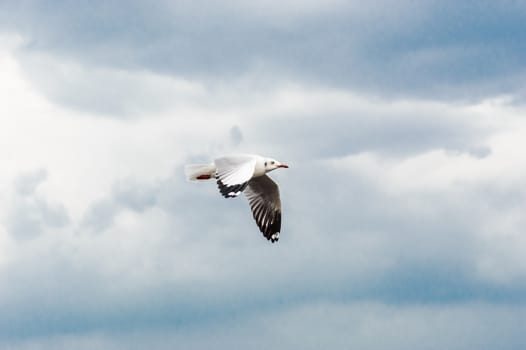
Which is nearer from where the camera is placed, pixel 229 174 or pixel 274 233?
pixel 229 174

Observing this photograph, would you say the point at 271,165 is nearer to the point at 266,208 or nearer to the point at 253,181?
the point at 253,181

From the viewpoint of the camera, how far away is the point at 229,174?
1806cm

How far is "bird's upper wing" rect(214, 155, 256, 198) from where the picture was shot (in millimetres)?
16859

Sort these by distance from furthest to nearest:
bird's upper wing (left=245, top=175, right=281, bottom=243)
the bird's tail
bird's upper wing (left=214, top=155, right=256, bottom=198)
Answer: bird's upper wing (left=245, top=175, right=281, bottom=243), the bird's tail, bird's upper wing (left=214, top=155, right=256, bottom=198)

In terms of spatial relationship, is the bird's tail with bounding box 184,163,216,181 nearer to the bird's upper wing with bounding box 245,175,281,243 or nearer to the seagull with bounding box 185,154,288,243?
the seagull with bounding box 185,154,288,243

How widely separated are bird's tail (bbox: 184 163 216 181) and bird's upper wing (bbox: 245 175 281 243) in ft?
7.28

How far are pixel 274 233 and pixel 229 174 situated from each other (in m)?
4.73

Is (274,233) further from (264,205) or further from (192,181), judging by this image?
(192,181)

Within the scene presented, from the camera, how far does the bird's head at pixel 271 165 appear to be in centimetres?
2041

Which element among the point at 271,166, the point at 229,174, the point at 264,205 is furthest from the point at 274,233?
the point at 229,174

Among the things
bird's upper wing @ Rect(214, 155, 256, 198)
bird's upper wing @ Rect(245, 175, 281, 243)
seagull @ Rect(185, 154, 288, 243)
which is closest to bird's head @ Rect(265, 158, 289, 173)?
seagull @ Rect(185, 154, 288, 243)

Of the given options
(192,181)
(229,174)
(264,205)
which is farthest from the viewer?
(264,205)

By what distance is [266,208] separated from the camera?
22.3 metres

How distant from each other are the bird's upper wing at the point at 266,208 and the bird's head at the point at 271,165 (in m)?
1.53
